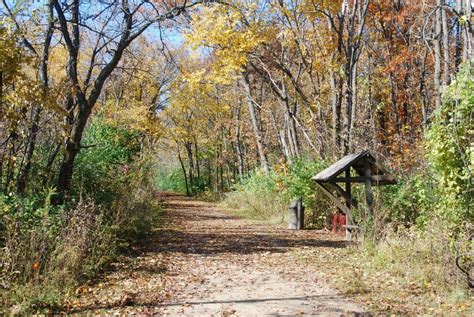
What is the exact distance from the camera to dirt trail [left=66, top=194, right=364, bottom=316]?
6.12 meters

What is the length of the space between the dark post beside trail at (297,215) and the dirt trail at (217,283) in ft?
6.88

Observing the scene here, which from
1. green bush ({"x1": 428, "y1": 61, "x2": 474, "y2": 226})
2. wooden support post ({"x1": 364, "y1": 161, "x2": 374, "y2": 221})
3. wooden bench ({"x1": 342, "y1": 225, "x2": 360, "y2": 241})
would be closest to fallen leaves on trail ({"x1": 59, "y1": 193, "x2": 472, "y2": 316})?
wooden bench ({"x1": 342, "y1": 225, "x2": 360, "y2": 241})

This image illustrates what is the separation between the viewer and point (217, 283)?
753 centimetres

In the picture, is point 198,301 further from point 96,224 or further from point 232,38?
point 232,38

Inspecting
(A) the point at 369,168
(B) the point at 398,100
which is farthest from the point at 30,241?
(B) the point at 398,100

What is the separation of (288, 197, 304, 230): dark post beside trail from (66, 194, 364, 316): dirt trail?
6.88 ft

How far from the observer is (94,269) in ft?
25.4

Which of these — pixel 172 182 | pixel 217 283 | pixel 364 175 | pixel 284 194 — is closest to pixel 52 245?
pixel 217 283

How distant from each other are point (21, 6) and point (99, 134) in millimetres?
7915

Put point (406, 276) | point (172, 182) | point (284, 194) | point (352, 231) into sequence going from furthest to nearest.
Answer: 1. point (172, 182)
2. point (284, 194)
3. point (352, 231)
4. point (406, 276)

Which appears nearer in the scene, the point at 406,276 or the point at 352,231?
the point at 406,276

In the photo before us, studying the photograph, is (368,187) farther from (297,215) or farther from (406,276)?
(297,215)

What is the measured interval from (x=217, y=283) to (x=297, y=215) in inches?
277

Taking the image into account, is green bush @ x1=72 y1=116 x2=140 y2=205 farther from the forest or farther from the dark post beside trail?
the dark post beside trail
